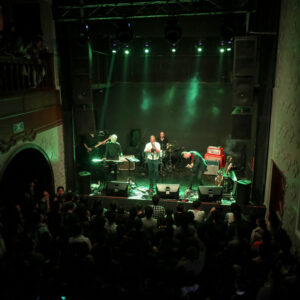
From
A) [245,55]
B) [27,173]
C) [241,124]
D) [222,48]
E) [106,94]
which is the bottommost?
[27,173]

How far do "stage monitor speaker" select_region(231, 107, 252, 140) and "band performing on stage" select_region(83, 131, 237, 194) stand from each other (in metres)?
1.50

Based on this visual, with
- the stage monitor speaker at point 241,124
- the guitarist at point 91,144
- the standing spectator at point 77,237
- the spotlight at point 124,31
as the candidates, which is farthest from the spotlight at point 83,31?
the standing spectator at point 77,237

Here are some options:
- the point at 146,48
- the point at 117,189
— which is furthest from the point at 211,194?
the point at 146,48

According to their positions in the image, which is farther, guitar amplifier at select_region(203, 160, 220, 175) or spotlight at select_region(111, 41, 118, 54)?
spotlight at select_region(111, 41, 118, 54)

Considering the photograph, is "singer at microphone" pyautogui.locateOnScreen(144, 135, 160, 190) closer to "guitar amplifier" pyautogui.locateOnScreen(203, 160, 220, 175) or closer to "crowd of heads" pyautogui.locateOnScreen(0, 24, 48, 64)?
"guitar amplifier" pyautogui.locateOnScreen(203, 160, 220, 175)

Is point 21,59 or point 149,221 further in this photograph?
point 21,59

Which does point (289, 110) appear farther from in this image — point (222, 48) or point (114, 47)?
point (114, 47)

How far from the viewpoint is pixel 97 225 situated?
5.00 m

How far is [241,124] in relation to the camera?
314 inches

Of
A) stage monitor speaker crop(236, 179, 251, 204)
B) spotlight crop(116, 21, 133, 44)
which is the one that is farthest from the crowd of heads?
stage monitor speaker crop(236, 179, 251, 204)

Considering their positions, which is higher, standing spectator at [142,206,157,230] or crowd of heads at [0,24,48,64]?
crowd of heads at [0,24,48,64]

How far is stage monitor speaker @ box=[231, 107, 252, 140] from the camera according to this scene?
791 centimetres

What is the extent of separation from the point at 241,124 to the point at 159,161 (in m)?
3.10

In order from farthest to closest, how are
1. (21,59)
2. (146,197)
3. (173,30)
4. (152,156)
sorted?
(152,156), (146,197), (173,30), (21,59)
